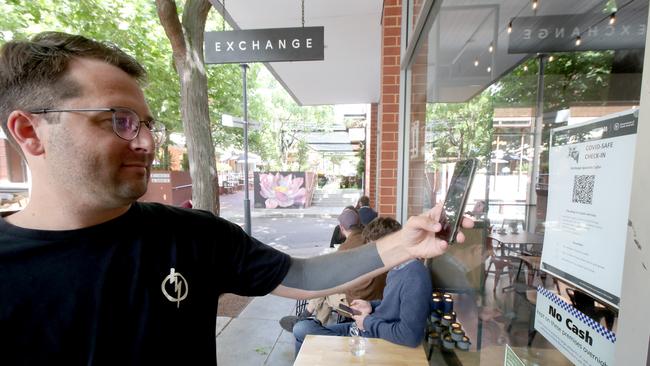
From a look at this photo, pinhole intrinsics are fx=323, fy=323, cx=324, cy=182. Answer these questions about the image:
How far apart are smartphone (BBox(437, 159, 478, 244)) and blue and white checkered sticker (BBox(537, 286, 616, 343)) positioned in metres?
0.30

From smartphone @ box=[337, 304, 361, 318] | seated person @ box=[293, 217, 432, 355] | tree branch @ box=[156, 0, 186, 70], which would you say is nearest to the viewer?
seated person @ box=[293, 217, 432, 355]

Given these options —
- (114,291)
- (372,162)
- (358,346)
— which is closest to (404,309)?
(358,346)

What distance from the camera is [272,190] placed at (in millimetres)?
15883

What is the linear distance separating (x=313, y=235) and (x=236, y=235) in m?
8.71

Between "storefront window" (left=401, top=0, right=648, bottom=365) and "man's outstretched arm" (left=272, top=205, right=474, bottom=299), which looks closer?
"storefront window" (left=401, top=0, right=648, bottom=365)

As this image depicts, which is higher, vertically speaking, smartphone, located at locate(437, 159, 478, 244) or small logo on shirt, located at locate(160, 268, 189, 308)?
smartphone, located at locate(437, 159, 478, 244)

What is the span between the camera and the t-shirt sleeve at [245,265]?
137cm

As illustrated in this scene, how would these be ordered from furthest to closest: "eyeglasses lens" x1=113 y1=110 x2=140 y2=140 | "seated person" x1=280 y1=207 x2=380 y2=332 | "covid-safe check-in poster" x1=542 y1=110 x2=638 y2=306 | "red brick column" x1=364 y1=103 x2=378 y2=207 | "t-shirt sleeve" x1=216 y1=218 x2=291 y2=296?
"red brick column" x1=364 y1=103 x2=378 y2=207 → "seated person" x1=280 y1=207 x2=380 y2=332 → "t-shirt sleeve" x1=216 y1=218 x2=291 y2=296 → "eyeglasses lens" x1=113 y1=110 x2=140 y2=140 → "covid-safe check-in poster" x1=542 y1=110 x2=638 y2=306

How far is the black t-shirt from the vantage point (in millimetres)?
939

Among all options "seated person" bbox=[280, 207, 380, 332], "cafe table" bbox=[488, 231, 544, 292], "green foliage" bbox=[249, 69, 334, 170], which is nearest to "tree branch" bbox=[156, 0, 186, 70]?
"seated person" bbox=[280, 207, 380, 332]

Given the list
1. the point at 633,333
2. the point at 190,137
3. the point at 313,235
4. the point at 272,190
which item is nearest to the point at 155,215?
the point at 633,333

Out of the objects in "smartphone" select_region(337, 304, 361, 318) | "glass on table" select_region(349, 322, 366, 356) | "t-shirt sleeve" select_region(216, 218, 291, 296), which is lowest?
"smartphone" select_region(337, 304, 361, 318)

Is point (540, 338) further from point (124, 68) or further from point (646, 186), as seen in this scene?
point (124, 68)

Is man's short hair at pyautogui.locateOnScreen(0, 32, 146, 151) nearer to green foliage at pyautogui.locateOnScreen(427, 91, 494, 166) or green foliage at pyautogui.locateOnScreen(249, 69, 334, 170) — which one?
green foliage at pyautogui.locateOnScreen(427, 91, 494, 166)
